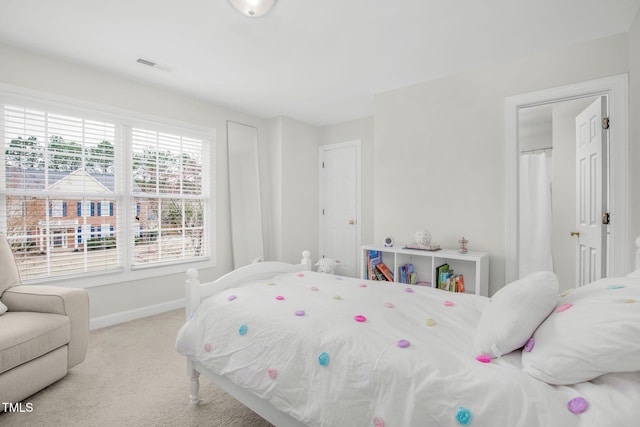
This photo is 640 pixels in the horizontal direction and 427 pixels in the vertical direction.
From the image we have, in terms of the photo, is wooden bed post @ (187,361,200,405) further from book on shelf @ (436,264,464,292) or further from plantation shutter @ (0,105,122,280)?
book on shelf @ (436,264,464,292)

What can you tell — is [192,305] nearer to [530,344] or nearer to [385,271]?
[530,344]

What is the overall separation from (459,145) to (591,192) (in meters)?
1.18

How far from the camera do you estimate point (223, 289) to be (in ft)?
6.71

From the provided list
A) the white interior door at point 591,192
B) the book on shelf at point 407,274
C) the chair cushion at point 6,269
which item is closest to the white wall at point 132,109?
the chair cushion at point 6,269

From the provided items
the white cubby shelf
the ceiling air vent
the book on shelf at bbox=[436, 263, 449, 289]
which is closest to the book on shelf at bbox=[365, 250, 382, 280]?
the white cubby shelf

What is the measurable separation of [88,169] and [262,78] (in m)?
1.90

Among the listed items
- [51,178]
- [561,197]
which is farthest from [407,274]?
[51,178]

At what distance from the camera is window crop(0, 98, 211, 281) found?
274 cm

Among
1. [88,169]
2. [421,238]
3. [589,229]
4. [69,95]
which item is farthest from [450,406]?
[69,95]

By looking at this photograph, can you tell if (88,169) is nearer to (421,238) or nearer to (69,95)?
(69,95)

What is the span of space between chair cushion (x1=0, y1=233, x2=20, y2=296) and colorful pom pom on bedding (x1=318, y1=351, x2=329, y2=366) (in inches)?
96.6

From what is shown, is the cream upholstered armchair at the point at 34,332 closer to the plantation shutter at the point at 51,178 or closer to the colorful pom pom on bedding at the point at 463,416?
the plantation shutter at the point at 51,178

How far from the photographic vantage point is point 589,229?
A: 296cm

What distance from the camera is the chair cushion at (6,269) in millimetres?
2299
